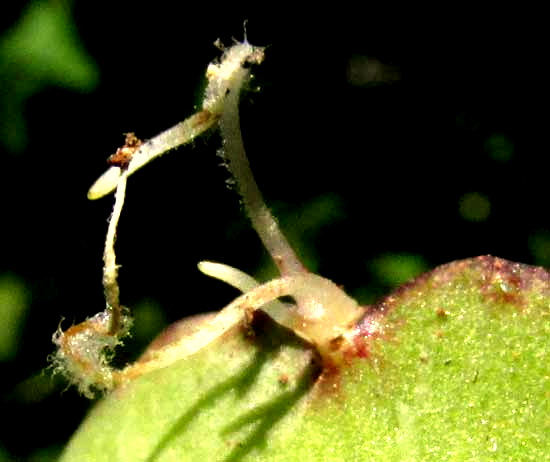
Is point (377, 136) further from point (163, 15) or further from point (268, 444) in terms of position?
point (268, 444)

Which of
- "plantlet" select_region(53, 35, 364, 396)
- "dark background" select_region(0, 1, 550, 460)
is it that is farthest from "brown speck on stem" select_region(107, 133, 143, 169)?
"dark background" select_region(0, 1, 550, 460)

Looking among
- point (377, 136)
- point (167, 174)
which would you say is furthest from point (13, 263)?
point (377, 136)

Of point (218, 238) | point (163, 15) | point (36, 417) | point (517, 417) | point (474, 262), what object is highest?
point (163, 15)

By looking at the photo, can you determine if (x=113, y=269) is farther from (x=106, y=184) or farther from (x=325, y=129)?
(x=325, y=129)

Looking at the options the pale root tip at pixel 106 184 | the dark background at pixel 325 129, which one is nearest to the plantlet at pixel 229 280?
the pale root tip at pixel 106 184

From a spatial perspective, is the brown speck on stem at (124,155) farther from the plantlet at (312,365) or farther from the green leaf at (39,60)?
the green leaf at (39,60)

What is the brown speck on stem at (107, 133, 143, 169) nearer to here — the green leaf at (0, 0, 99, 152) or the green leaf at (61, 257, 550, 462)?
the green leaf at (61, 257, 550, 462)
